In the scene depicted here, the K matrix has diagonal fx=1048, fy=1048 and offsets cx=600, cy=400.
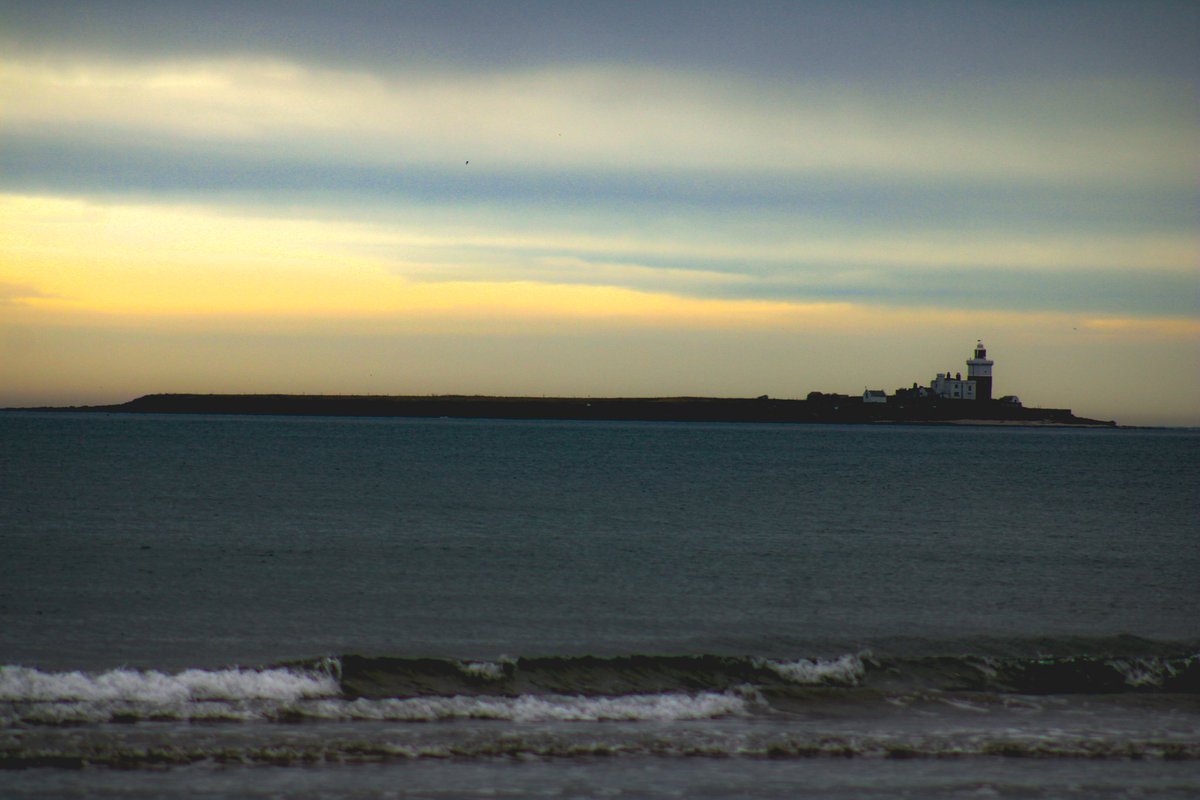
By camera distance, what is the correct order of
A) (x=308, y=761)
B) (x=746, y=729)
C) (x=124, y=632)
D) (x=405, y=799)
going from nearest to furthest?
1. (x=405, y=799)
2. (x=308, y=761)
3. (x=746, y=729)
4. (x=124, y=632)

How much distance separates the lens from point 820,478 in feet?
204

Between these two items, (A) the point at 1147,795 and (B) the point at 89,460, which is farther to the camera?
(B) the point at 89,460

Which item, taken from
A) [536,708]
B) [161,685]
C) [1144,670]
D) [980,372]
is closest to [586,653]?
[536,708]

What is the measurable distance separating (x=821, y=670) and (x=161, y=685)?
365 inches

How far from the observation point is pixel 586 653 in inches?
658

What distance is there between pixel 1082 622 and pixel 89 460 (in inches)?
2432

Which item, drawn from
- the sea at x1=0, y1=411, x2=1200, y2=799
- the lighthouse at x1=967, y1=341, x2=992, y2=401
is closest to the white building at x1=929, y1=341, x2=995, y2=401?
the lighthouse at x1=967, y1=341, x2=992, y2=401

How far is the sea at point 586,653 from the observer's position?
10883 mm

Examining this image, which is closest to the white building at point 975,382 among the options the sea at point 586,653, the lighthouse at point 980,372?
the lighthouse at point 980,372

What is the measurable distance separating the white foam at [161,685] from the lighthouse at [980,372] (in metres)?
184

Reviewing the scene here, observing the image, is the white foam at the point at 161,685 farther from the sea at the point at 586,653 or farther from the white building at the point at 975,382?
the white building at the point at 975,382

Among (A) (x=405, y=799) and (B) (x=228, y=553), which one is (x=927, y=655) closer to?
(A) (x=405, y=799)

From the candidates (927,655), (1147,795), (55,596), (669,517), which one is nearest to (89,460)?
(669,517)

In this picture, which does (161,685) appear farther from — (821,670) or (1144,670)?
(1144,670)
